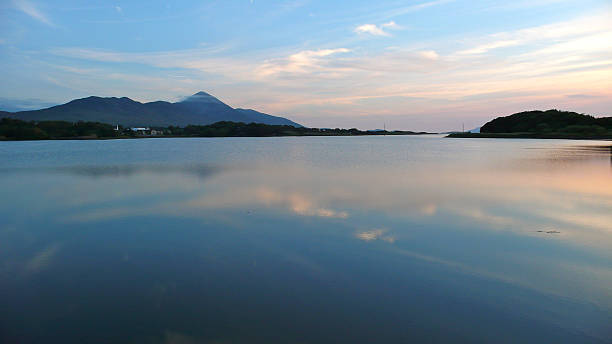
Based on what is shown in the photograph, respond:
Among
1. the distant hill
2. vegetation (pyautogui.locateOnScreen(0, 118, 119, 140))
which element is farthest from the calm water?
vegetation (pyautogui.locateOnScreen(0, 118, 119, 140))

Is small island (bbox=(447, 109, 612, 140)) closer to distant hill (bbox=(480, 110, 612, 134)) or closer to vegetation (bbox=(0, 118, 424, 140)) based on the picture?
distant hill (bbox=(480, 110, 612, 134))

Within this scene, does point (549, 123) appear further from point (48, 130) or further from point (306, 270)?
point (48, 130)

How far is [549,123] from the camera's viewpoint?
411 ft

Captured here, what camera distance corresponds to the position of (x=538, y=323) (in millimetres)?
4262

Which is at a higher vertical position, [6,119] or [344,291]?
[6,119]

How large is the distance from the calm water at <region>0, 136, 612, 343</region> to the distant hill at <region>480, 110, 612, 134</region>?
372ft

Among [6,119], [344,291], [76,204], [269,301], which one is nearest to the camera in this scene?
[269,301]

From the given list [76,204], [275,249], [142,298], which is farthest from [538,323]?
[76,204]

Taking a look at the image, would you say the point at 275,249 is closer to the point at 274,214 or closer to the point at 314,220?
the point at 314,220

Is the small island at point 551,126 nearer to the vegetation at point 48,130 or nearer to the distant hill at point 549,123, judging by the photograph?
the distant hill at point 549,123

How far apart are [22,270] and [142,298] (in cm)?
273

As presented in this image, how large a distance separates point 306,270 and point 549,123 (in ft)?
485

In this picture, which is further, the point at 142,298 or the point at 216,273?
the point at 216,273

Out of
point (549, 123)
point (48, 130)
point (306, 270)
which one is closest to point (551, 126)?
point (549, 123)
